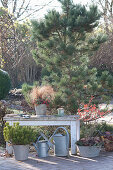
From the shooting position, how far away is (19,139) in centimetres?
527

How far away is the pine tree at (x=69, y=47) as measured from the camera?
765 cm

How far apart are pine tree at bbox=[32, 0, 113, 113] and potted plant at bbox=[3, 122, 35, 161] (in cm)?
216

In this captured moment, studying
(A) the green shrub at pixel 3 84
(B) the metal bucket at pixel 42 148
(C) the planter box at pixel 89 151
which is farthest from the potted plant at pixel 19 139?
(A) the green shrub at pixel 3 84

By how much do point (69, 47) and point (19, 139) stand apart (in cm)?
318

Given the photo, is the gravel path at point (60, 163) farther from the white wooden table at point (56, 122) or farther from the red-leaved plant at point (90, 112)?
the red-leaved plant at point (90, 112)

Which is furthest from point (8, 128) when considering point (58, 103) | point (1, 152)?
point (58, 103)

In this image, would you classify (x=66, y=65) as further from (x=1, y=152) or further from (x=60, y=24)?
(x=1, y=152)

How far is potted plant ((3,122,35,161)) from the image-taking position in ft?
17.3

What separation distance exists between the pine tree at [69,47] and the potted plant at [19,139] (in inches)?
85.2

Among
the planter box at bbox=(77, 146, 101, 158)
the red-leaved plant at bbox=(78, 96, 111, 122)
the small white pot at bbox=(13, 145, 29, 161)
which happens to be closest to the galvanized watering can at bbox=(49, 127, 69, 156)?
the planter box at bbox=(77, 146, 101, 158)

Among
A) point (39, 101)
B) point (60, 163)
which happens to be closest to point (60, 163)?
point (60, 163)

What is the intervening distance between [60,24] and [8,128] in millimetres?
3438

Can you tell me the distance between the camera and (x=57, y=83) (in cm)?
805

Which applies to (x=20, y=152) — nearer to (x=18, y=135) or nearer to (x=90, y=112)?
(x=18, y=135)
